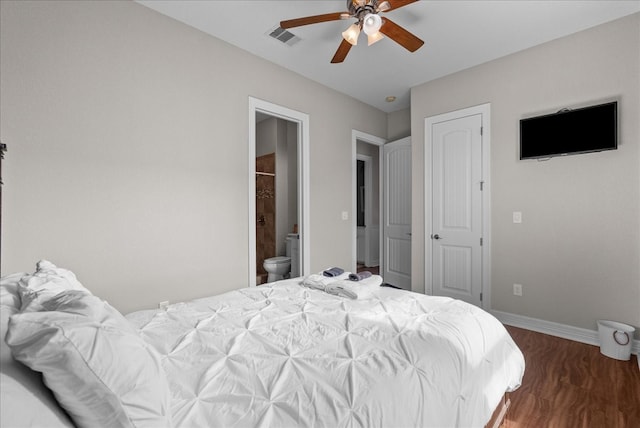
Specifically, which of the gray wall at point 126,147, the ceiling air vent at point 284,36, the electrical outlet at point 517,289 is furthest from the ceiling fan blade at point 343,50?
the electrical outlet at point 517,289

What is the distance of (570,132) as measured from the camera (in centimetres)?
281

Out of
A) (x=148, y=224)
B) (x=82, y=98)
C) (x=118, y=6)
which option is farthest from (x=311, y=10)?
(x=148, y=224)

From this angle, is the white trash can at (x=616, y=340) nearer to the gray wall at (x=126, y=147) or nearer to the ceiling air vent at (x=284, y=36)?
the gray wall at (x=126, y=147)

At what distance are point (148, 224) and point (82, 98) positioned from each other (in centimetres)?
98

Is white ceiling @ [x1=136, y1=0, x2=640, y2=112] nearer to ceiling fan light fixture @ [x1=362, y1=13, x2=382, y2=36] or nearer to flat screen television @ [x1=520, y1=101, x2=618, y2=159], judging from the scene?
ceiling fan light fixture @ [x1=362, y1=13, x2=382, y2=36]

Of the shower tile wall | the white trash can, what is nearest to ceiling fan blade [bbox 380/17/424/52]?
the white trash can

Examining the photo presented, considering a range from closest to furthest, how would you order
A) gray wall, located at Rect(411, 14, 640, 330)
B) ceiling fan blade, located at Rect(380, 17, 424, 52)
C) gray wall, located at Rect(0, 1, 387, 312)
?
gray wall, located at Rect(0, 1, 387, 312)
ceiling fan blade, located at Rect(380, 17, 424, 52)
gray wall, located at Rect(411, 14, 640, 330)

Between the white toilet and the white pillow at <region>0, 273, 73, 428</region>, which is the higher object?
the white pillow at <region>0, 273, 73, 428</region>

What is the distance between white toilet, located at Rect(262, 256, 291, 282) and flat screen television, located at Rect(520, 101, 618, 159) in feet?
10.8

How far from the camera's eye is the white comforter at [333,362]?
0.91 meters

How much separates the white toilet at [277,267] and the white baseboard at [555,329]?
9.06 feet

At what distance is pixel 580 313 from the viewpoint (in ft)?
9.30

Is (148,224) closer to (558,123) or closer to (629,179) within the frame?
(558,123)

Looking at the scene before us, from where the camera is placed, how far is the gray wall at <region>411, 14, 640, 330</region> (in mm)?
2602
